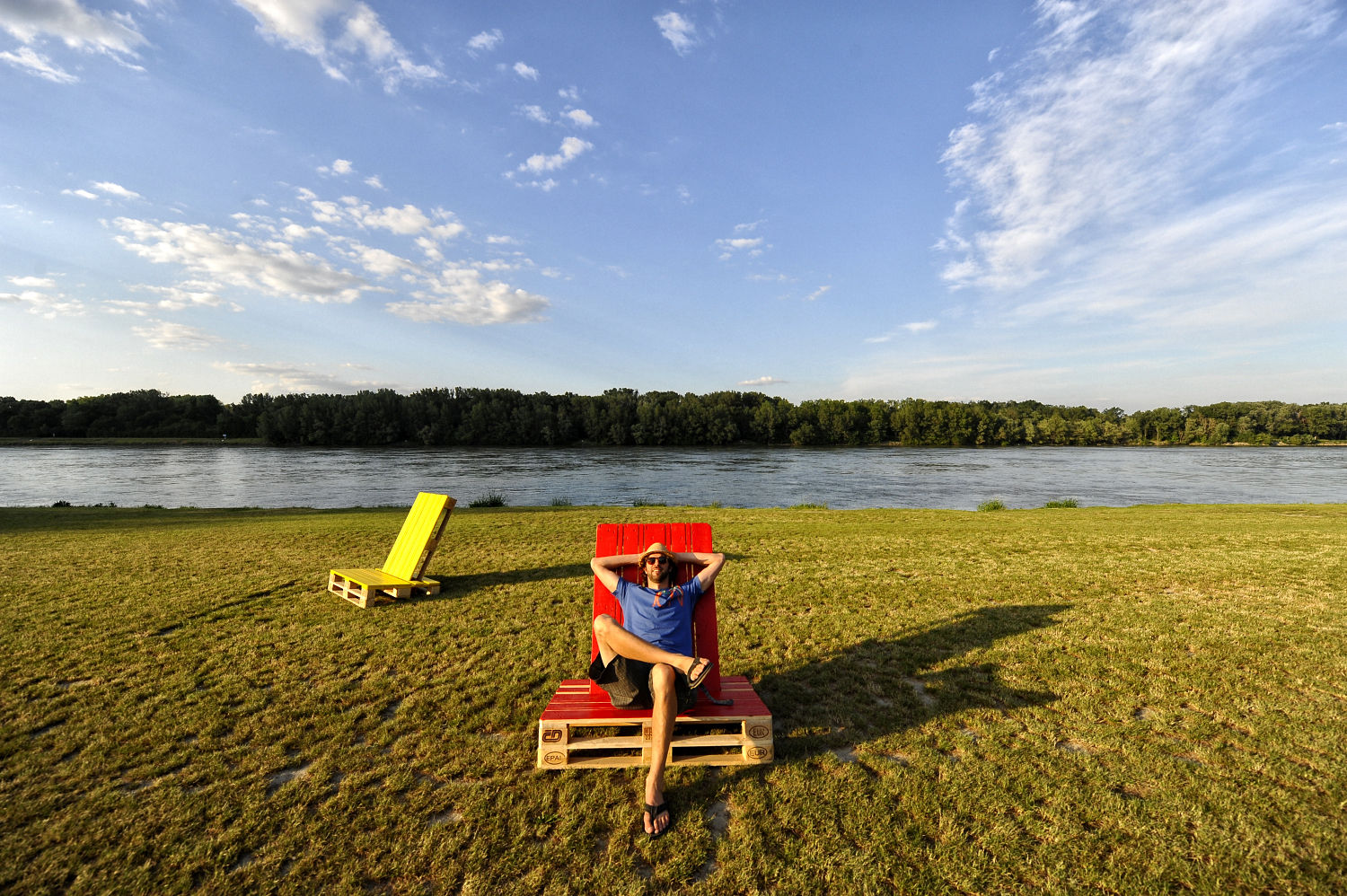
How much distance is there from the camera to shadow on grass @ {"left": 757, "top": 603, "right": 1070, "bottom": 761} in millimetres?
4230

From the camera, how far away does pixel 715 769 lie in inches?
152

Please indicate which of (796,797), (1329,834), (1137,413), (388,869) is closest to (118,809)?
(388,869)

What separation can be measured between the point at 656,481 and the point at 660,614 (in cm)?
3103

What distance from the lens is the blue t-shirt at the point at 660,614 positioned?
165 inches

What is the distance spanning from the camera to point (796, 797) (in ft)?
11.3

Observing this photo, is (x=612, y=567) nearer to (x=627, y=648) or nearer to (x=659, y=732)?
(x=627, y=648)

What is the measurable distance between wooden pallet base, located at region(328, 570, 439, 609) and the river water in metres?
15.1

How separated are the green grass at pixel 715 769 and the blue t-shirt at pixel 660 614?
0.86m

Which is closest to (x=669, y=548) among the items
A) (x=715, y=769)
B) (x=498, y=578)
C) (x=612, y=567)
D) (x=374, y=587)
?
(x=612, y=567)

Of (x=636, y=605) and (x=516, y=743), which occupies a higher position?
(x=636, y=605)

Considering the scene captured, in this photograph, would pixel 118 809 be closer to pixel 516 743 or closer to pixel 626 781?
pixel 516 743

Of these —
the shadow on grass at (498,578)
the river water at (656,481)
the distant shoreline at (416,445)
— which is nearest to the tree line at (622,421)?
the distant shoreline at (416,445)

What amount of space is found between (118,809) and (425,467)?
148 ft

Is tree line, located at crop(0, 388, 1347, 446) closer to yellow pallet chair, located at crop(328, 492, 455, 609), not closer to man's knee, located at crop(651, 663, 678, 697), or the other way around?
yellow pallet chair, located at crop(328, 492, 455, 609)
